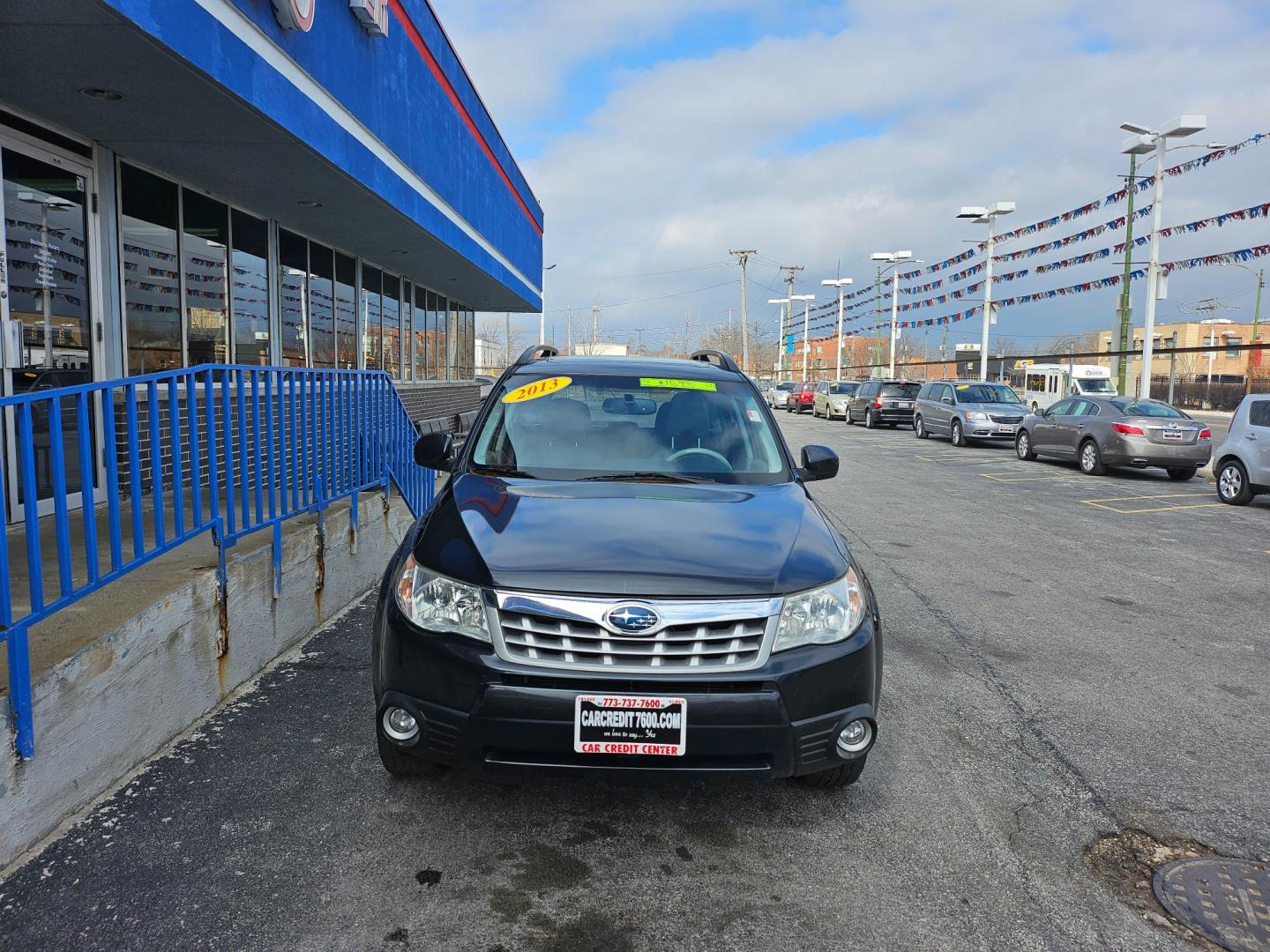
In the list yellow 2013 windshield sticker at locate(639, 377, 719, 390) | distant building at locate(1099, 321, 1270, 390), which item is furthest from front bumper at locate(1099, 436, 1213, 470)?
distant building at locate(1099, 321, 1270, 390)

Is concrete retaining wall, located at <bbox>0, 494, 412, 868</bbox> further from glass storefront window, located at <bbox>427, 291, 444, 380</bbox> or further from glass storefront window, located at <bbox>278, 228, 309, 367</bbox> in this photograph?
glass storefront window, located at <bbox>427, 291, 444, 380</bbox>

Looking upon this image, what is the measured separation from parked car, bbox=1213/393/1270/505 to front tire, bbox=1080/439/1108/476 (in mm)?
3380

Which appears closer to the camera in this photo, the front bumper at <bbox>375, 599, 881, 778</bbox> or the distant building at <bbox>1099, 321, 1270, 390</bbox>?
the front bumper at <bbox>375, 599, 881, 778</bbox>

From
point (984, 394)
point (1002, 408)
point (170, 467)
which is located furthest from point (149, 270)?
point (984, 394)

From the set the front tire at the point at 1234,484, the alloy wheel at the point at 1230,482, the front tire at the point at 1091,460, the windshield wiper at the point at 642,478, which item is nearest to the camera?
the windshield wiper at the point at 642,478

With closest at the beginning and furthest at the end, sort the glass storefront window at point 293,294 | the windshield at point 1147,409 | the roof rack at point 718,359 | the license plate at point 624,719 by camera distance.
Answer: the license plate at point 624,719
the roof rack at point 718,359
the glass storefront window at point 293,294
the windshield at point 1147,409

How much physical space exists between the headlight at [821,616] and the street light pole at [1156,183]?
20542 millimetres

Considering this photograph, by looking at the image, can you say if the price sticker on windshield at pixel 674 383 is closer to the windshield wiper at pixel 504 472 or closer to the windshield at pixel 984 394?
the windshield wiper at pixel 504 472

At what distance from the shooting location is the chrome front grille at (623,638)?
289cm

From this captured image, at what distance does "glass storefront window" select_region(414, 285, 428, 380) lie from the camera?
19.5m

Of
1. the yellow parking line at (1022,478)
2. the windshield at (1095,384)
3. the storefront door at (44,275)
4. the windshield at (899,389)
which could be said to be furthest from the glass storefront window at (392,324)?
the windshield at (1095,384)

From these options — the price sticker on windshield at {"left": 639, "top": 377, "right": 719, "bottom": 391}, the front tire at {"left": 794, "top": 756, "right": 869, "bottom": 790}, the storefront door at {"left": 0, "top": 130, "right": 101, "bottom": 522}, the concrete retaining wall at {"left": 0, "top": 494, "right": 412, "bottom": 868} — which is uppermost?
the storefront door at {"left": 0, "top": 130, "right": 101, "bottom": 522}

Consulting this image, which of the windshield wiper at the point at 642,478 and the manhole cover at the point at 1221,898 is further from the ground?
the windshield wiper at the point at 642,478

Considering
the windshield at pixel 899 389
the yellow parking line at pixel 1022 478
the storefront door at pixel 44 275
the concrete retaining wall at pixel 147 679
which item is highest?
the storefront door at pixel 44 275
